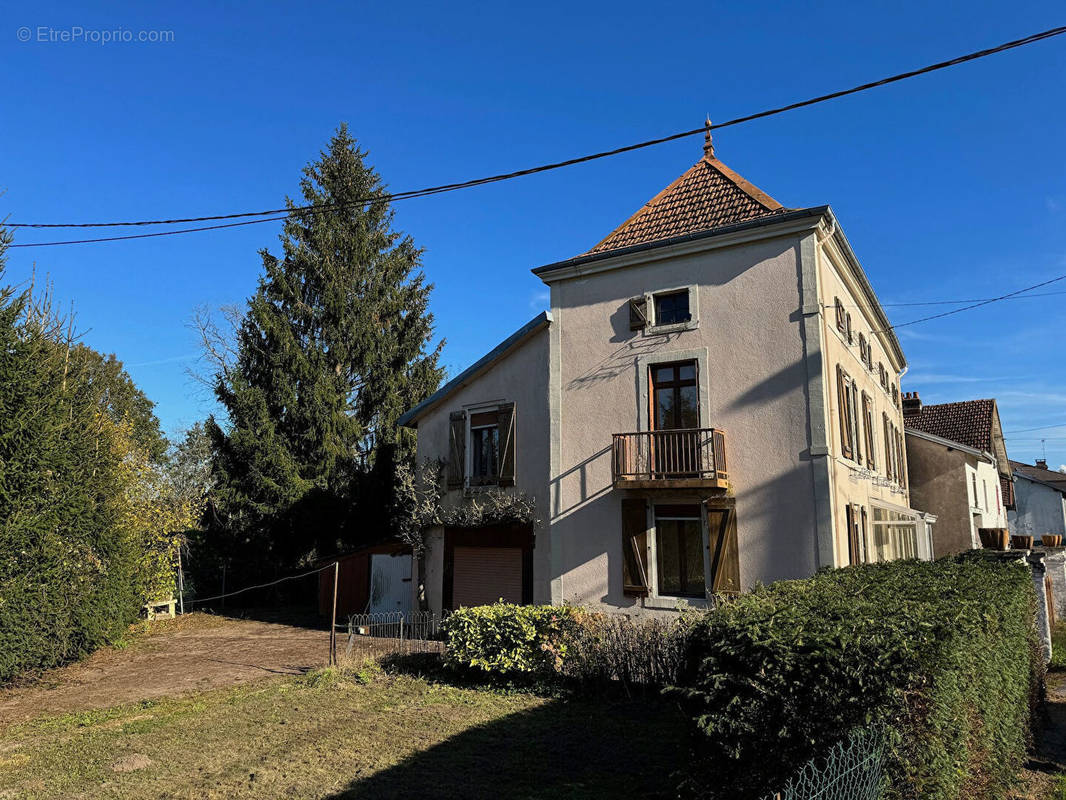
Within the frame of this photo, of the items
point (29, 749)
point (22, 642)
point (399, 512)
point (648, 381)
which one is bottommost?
point (29, 749)

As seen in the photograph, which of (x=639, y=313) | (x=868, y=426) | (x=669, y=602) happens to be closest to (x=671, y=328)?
(x=639, y=313)

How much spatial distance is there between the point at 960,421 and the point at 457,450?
67.6 feet

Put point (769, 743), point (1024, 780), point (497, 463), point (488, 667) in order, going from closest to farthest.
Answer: point (769, 743), point (1024, 780), point (488, 667), point (497, 463)

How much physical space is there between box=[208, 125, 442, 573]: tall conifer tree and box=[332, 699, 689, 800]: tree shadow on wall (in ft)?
51.3

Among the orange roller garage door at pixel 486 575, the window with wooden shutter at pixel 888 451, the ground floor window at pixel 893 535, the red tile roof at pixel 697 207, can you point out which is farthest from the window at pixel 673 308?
the window with wooden shutter at pixel 888 451

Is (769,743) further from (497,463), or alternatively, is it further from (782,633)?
(497,463)

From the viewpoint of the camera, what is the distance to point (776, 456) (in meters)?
12.2

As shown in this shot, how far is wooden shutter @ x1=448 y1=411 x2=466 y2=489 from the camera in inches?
651

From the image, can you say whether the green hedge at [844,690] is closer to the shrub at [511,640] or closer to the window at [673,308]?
the shrub at [511,640]

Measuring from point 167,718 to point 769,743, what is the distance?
314 inches

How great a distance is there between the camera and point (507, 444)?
1552cm

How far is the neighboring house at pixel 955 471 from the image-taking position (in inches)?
832

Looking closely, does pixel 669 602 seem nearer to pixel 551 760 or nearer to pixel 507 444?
pixel 507 444

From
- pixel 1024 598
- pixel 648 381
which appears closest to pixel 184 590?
pixel 648 381
